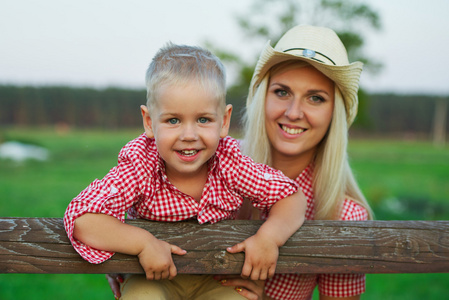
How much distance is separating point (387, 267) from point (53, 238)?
56.7 inches

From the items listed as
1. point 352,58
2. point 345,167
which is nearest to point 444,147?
point 352,58

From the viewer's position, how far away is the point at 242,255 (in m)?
2.09

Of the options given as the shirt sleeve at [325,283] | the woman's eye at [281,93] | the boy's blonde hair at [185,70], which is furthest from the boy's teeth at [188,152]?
the shirt sleeve at [325,283]

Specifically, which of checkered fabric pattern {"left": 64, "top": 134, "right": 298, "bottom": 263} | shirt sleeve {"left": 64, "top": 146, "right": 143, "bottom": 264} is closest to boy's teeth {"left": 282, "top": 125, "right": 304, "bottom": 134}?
checkered fabric pattern {"left": 64, "top": 134, "right": 298, "bottom": 263}

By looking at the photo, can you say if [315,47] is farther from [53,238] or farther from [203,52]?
[53,238]

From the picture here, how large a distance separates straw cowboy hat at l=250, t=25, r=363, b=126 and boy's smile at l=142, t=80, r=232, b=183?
87 cm

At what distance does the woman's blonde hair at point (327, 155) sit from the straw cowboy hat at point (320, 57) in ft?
0.23

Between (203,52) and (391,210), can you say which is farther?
(391,210)

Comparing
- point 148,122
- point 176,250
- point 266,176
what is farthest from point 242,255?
point 148,122

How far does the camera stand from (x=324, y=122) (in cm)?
295

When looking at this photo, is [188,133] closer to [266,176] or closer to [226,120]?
[226,120]

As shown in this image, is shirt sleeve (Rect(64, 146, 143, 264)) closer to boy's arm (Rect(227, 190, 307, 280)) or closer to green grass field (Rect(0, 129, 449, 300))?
boy's arm (Rect(227, 190, 307, 280))

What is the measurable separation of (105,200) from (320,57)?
1.54m

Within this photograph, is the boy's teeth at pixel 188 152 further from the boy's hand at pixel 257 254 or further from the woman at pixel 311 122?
the woman at pixel 311 122
